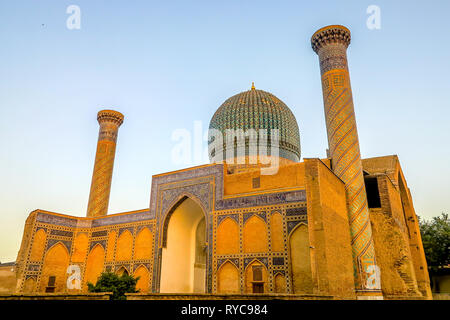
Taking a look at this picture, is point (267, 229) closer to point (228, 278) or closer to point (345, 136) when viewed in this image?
point (228, 278)

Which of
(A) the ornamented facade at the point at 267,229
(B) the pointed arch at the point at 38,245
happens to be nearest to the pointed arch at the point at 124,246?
(A) the ornamented facade at the point at 267,229

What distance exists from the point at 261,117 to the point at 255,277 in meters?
7.41

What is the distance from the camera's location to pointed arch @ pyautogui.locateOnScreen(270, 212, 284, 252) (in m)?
9.27

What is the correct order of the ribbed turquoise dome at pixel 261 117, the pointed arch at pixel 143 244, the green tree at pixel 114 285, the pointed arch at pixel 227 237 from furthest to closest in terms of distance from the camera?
the ribbed turquoise dome at pixel 261 117 < the pointed arch at pixel 143 244 < the pointed arch at pixel 227 237 < the green tree at pixel 114 285

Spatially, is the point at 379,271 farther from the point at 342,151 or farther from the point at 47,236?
the point at 47,236

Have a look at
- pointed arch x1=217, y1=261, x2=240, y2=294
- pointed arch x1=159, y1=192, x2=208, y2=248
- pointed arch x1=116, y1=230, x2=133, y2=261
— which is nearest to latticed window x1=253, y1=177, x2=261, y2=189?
pointed arch x1=159, y1=192, x2=208, y2=248

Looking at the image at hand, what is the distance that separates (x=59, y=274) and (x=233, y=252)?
6.94m

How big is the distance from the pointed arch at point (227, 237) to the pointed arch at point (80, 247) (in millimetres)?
6101

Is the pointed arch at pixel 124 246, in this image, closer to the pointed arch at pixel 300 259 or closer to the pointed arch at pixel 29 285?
the pointed arch at pixel 29 285

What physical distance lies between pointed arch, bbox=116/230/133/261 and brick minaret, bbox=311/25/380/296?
290 inches

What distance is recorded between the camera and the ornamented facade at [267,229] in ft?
28.6

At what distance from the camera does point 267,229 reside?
959 centimetres

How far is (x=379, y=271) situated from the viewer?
950 centimetres

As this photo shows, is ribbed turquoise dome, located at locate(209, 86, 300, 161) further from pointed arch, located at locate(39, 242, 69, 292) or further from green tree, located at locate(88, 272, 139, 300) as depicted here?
green tree, located at locate(88, 272, 139, 300)
